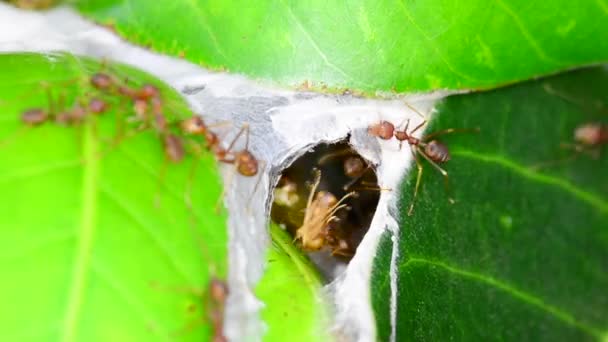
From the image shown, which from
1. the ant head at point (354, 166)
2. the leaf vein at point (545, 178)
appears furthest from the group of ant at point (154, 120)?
the leaf vein at point (545, 178)

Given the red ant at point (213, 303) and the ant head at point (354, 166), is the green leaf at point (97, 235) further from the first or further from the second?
the ant head at point (354, 166)

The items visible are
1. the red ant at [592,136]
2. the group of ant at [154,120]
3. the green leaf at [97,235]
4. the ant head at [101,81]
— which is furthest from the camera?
the red ant at [592,136]

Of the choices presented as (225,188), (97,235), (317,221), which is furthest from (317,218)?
(97,235)

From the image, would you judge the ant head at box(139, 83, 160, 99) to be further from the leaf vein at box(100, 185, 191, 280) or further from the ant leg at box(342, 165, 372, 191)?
the ant leg at box(342, 165, 372, 191)

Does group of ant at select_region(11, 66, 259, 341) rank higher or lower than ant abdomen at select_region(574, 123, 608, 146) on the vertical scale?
lower

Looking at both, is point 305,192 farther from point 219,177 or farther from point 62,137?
point 62,137

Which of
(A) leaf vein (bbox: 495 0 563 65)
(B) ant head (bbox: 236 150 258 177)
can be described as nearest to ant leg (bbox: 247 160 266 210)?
(B) ant head (bbox: 236 150 258 177)

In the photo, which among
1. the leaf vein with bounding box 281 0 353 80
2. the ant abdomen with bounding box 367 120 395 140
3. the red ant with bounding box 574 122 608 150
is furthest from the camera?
the ant abdomen with bounding box 367 120 395 140

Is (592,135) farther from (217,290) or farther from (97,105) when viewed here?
(97,105)
